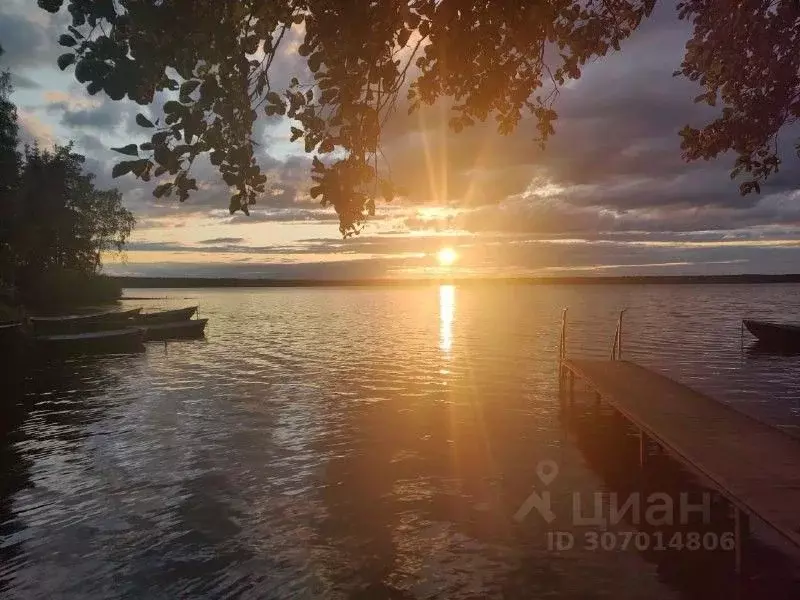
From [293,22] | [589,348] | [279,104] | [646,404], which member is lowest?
[589,348]

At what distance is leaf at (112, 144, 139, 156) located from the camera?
226 inches

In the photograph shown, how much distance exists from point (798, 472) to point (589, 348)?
122ft

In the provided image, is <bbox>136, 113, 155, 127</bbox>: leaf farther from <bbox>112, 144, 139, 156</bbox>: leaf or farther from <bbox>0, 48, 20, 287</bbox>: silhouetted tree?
<bbox>0, 48, 20, 287</bbox>: silhouetted tree

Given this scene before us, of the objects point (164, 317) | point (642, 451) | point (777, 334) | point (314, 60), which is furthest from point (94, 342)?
point (777, 334)

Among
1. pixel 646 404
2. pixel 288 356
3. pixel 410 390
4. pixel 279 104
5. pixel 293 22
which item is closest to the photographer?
pixel 279 104

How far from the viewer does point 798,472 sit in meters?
9.83

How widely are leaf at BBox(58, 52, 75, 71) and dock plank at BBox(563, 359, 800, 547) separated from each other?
28.2ft

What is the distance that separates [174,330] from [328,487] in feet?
138

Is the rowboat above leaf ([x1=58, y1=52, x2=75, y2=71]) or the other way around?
the other way around

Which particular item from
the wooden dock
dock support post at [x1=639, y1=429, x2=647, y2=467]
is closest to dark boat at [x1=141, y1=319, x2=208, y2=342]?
the wooden dock

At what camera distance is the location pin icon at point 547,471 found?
15.4 meters

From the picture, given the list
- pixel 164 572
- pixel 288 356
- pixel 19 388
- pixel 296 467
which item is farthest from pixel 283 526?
pixel 288 356

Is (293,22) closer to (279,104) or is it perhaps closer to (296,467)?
(279,104)

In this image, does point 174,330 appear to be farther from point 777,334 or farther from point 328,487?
point 777,334
